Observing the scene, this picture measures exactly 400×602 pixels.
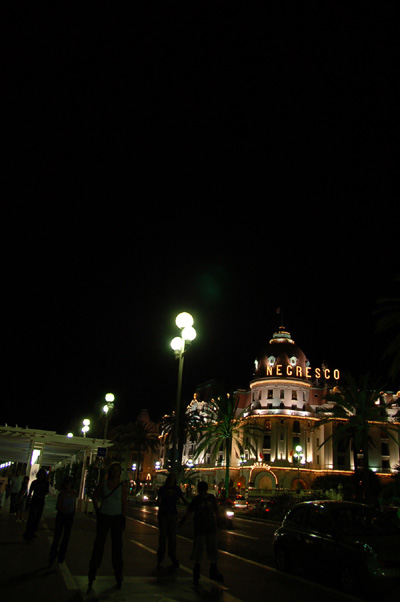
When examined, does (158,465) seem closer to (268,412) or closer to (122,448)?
(122,448)

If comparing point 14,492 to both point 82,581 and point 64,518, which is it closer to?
point 64,518

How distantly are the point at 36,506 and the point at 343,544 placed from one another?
7.83 meters

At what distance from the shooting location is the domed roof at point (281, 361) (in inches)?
3143

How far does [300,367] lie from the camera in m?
80.8

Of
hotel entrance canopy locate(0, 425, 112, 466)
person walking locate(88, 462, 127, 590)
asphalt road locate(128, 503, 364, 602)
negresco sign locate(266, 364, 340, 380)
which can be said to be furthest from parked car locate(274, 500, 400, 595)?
negresco sign locate(266, 364, 340, 380)

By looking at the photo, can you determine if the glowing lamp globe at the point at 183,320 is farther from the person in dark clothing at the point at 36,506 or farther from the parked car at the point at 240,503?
the parked car at the point at 240,503

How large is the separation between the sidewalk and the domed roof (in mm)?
70212

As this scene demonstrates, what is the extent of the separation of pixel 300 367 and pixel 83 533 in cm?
6863

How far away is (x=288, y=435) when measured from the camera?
75438 millimetres

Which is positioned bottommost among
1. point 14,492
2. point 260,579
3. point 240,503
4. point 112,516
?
point 240,503

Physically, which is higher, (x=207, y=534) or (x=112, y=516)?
(x=112, y=516)

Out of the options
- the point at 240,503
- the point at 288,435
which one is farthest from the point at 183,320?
the point at 288,435

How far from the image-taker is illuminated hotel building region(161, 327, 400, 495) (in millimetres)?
72938

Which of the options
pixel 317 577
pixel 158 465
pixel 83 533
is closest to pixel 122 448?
pixel 158 465
